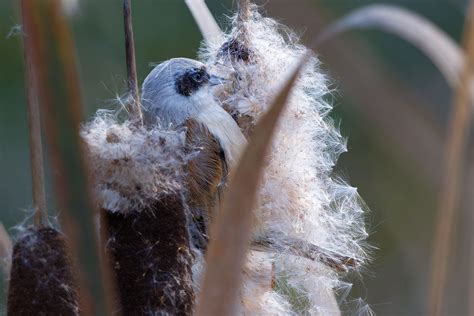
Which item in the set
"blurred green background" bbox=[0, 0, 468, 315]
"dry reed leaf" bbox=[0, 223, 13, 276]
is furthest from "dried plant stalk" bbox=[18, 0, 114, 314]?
"blurred green background" bbox=[0, 0, 468, 315]

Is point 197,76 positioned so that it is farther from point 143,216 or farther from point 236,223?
point 236,223

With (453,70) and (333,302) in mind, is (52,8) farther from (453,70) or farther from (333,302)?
(333,302)

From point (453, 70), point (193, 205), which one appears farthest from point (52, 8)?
point (193, 205)

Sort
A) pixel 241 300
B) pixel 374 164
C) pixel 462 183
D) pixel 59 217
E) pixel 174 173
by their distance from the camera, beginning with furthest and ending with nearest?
pixel 374 164, pixel 241 300, pixel 174 173, pixel 59 217, pixel 462 183

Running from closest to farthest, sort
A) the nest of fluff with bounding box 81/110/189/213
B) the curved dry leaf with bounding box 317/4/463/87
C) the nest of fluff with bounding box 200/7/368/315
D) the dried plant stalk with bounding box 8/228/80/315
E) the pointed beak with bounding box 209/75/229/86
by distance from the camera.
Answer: the curved dry leaf with bounding box 317/4/463/87, the dried plant stalk with bounding box 8/228/80/315, the nest of fluff with bounding box 81/110/189/213, the nest of fluff with bounding box 200/7/368/315, the pointed beak with bounding box 209/75/229/86

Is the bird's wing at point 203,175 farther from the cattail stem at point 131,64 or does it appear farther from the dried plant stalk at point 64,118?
the dried plant stalk at point 64,118

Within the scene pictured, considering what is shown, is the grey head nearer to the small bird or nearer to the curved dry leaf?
the small bird

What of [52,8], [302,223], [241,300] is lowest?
[241,300]
